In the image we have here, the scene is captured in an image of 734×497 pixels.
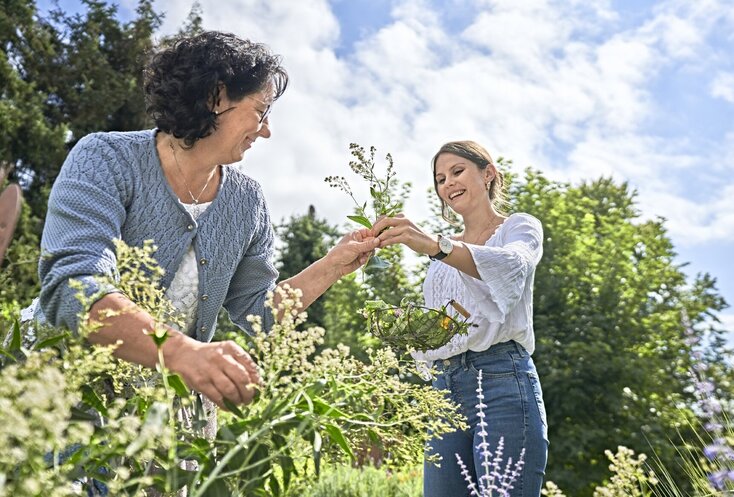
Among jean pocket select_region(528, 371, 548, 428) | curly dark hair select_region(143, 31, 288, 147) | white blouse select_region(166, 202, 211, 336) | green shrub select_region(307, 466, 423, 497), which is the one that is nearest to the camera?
white blouse select_region(166, 202, 211, 336)

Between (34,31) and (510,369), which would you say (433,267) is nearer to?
(510,369)

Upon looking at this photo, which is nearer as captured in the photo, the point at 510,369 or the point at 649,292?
the point at 510,369

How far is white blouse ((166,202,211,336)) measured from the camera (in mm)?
2016

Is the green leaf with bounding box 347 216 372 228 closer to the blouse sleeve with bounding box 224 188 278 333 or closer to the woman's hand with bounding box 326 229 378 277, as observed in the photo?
the woman's hand with bounding box 326 229 378 277

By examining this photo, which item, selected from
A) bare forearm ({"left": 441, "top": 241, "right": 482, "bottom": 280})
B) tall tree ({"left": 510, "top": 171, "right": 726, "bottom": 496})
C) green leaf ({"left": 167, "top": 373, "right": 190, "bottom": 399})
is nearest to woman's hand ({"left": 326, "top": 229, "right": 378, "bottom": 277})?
bare forearm ({"left": 441, "top": 241, "right": 482, "bottom": 280})

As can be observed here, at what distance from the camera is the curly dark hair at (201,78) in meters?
2.13

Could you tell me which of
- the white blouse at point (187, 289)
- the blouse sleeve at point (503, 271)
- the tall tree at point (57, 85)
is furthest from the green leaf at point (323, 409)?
the tall tree at point (57, 85)

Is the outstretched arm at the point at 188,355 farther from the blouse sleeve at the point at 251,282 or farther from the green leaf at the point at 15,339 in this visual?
the blouse sleeve at the point at 251,282

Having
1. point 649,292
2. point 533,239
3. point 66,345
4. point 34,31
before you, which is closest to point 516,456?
point 533,239

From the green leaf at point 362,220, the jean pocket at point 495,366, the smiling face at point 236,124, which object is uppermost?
the smiling face at point 236,124

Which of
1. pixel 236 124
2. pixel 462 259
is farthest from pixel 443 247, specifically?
pixel 236 124

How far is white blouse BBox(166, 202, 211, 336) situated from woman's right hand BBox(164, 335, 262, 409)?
87 centimetres

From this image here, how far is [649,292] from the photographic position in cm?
1090

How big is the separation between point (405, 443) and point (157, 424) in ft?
1.67
